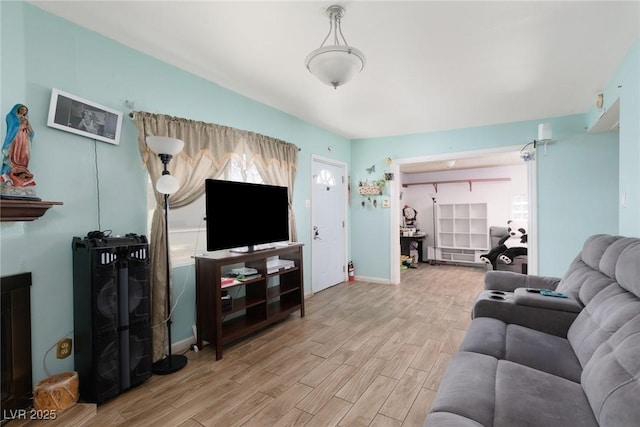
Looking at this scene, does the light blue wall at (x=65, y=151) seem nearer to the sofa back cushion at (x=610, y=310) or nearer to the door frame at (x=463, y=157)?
the sofa back cushion at (x=610, y=310)

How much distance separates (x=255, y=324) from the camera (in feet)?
9.76

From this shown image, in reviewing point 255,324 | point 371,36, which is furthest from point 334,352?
point 371,36

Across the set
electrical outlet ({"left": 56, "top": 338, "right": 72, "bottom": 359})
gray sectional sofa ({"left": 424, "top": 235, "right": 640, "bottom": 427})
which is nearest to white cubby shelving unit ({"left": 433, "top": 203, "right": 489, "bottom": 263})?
gray sectional sofa ({"left": 424, "top": 235, "right": 640, "bottom": 427})

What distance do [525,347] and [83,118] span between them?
319cm

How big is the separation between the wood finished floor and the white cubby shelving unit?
3.88m

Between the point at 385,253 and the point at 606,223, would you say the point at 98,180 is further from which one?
the point at 606,223

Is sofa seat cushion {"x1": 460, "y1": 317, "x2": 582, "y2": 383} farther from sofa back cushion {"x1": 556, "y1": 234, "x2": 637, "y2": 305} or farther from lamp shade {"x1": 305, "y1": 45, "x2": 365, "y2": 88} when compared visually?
lamp shade {"x1": 305, "y1": 45, "x2": 365, "y2": 88}

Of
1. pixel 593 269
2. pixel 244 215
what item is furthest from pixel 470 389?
pixel 244 215

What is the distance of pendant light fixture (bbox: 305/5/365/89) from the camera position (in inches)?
70.2

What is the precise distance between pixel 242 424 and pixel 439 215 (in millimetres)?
6915

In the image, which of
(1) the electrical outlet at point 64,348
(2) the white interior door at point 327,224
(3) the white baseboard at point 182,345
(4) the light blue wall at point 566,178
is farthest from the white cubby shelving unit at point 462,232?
(1) the electrical outlet at point 64,348

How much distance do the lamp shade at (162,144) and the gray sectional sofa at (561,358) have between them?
2.33 metres

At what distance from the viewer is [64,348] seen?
79.7 inches

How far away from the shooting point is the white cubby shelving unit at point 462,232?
279 inches
